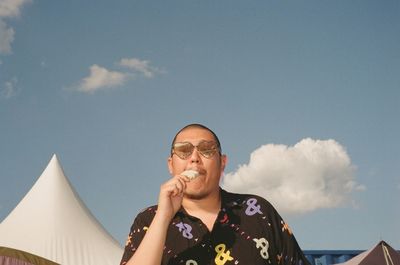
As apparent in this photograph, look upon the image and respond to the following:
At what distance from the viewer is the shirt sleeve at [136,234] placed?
2.09 metres

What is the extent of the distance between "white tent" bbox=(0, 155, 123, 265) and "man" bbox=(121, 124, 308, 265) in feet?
23.6

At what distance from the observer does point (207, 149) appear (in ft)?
7.45

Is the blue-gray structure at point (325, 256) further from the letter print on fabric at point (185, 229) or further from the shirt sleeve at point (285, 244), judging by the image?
the letter print on fabric at point (185, 229)

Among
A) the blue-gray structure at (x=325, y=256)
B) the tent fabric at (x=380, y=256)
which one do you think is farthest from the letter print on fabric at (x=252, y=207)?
the blue-gray structure at (x=325, y=256)

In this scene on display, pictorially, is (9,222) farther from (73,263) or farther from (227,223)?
(227,223)

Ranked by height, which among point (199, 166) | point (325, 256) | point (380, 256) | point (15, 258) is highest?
point (325, 256)

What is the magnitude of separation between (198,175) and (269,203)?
0.41 m

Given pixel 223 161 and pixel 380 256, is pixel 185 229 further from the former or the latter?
pixel 380 256

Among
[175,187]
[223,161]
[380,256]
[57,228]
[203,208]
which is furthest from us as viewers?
[57,228]

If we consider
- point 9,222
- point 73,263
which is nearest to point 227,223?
point 73,263

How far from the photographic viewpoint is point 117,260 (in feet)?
30.6

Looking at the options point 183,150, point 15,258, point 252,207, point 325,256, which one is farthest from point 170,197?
point 325,256

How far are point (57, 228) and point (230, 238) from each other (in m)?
7.91

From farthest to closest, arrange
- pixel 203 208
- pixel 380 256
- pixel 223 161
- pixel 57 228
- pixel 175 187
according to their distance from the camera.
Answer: pixel 57 228 < pixel 380 256 < pixel 223 161 < pixel 203 208 < pixel 175 187
